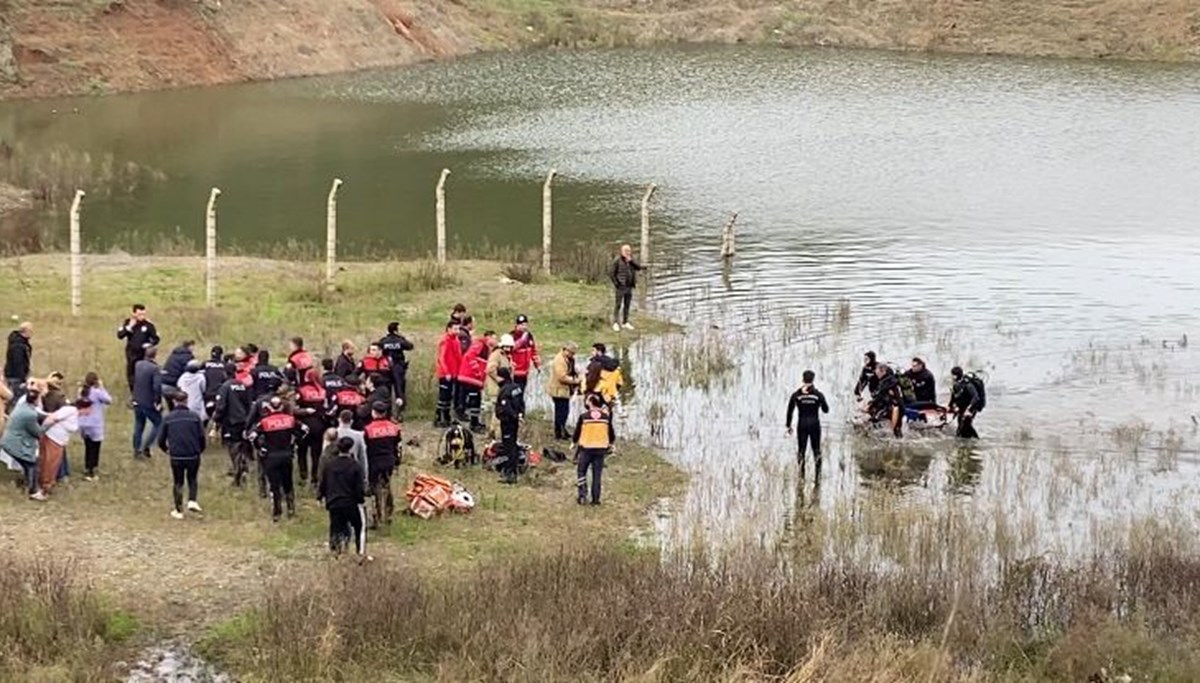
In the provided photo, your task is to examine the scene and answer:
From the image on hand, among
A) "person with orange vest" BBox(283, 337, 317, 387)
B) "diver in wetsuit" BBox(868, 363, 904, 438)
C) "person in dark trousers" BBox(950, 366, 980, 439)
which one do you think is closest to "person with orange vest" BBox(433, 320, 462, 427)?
"person with orange vest" BBox(283, 337, 317, 387)

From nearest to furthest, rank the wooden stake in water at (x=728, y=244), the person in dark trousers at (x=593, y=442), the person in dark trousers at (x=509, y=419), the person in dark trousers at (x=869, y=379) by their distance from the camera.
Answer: the person in dark trousers at (x=593, y=442) < the person in dark trousers at (x=509, y=419) < the person in dark trousers at (x=869, y=379) < the wooden stake in water at (x=728, y=244)

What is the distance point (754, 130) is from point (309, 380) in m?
45.5

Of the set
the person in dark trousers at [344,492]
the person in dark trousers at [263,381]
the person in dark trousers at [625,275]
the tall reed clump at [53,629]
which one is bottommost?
the tall reed clump at [53,629]

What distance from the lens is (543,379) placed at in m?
27.6

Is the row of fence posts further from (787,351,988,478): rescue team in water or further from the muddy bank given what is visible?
the muddy bank

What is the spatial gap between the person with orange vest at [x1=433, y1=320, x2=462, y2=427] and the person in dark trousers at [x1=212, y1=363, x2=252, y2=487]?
395 centimetres

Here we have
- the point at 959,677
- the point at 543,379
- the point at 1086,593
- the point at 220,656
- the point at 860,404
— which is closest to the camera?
the point at 959,677

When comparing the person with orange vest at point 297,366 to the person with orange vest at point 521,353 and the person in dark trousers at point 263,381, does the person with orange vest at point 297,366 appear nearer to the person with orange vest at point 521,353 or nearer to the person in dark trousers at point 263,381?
the person in dark trousers at point 263,381

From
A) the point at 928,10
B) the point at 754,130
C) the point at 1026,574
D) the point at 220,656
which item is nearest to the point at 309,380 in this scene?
the point at 220,656

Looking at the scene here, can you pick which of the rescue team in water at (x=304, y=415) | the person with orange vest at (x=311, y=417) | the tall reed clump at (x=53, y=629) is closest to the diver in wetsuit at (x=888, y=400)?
the rescue team in water at (x=304, y=415)

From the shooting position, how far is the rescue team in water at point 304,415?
1873 cm

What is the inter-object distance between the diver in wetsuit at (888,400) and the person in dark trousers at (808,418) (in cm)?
218

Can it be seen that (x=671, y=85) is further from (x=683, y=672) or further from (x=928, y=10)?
(x=683, y=672)

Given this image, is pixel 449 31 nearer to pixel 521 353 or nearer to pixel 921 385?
pixel 521 353
